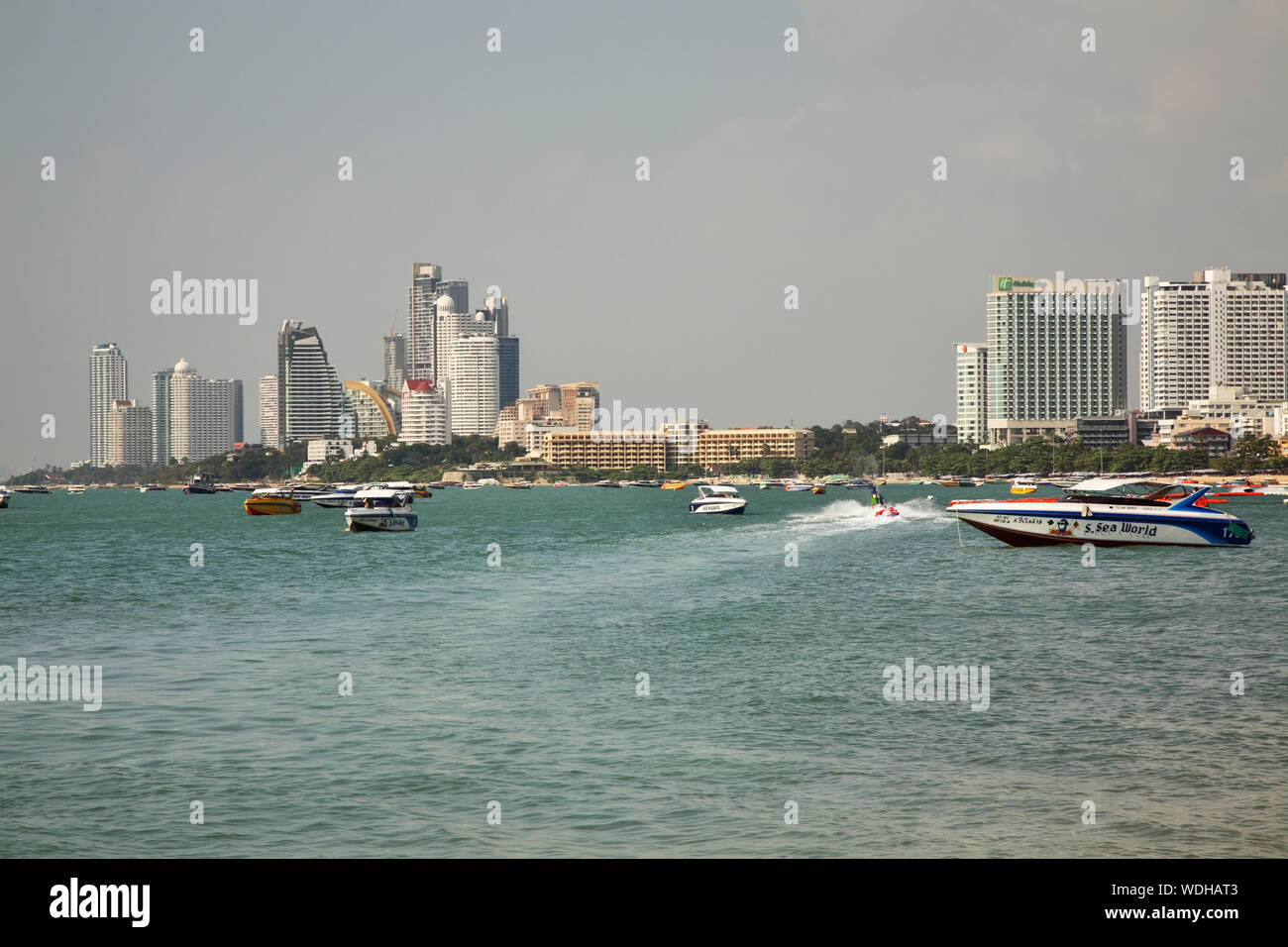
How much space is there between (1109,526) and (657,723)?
41.6 m

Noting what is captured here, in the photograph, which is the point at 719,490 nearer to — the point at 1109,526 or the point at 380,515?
the point at 380,515

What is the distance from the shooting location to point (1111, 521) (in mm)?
54375

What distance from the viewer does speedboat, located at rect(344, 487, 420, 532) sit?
8475cm

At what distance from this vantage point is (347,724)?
1848 cm

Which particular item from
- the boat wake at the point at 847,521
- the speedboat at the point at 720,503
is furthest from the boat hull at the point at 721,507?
the boat wake at the point at 847,521

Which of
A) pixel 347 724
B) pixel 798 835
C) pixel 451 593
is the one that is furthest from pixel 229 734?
pixel 451 593

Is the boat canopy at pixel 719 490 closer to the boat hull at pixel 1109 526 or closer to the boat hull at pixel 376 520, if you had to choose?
the boat hull at pixel 376 520

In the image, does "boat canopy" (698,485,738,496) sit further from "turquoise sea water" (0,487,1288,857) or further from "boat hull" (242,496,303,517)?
"turquoise sea water" (0,487,1288,857)

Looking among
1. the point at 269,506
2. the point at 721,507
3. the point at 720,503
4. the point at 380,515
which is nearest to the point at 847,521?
the point at 721,507

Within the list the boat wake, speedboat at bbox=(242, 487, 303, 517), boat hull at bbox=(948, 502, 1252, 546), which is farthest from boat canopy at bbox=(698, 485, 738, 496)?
boat hull at bbox=(948, 502, 1252, 546)

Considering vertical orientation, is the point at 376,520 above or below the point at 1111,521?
below

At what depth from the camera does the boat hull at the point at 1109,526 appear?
176 feet
